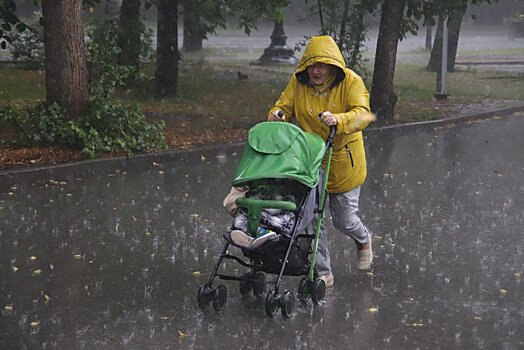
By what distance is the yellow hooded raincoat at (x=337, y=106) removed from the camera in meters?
6.66

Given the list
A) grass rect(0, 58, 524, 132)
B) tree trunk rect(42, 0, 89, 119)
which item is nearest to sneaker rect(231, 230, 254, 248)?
tree trunk rect(42, 0, 89, 119)

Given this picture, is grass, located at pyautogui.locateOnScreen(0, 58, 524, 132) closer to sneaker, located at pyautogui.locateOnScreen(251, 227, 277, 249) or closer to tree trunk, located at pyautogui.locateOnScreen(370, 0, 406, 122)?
tree trunk, located at pyautogui.locateOnScreen(370, 0, 406, 122)

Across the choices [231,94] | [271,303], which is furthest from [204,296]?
[231,94]

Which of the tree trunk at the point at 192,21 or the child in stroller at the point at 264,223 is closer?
the child in stroller at the point at 264,223

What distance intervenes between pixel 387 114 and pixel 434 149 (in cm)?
329

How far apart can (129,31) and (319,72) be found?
13780mm

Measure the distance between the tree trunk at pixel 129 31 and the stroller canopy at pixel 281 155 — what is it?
13927 mm

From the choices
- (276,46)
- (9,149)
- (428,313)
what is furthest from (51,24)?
(276,46)

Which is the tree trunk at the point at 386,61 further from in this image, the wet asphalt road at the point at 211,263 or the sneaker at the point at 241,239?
the sneaker at the point at 241,239

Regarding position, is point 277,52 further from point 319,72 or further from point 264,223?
point 264,223

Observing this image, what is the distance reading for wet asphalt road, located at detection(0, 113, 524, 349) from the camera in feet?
20.4

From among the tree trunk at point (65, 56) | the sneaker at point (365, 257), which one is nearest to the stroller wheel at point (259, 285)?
the sneaker at point (365, 257)

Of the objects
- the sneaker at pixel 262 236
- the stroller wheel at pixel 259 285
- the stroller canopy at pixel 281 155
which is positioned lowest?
the stroller wheel at pixel 259 285

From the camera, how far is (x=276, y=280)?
6469mm
